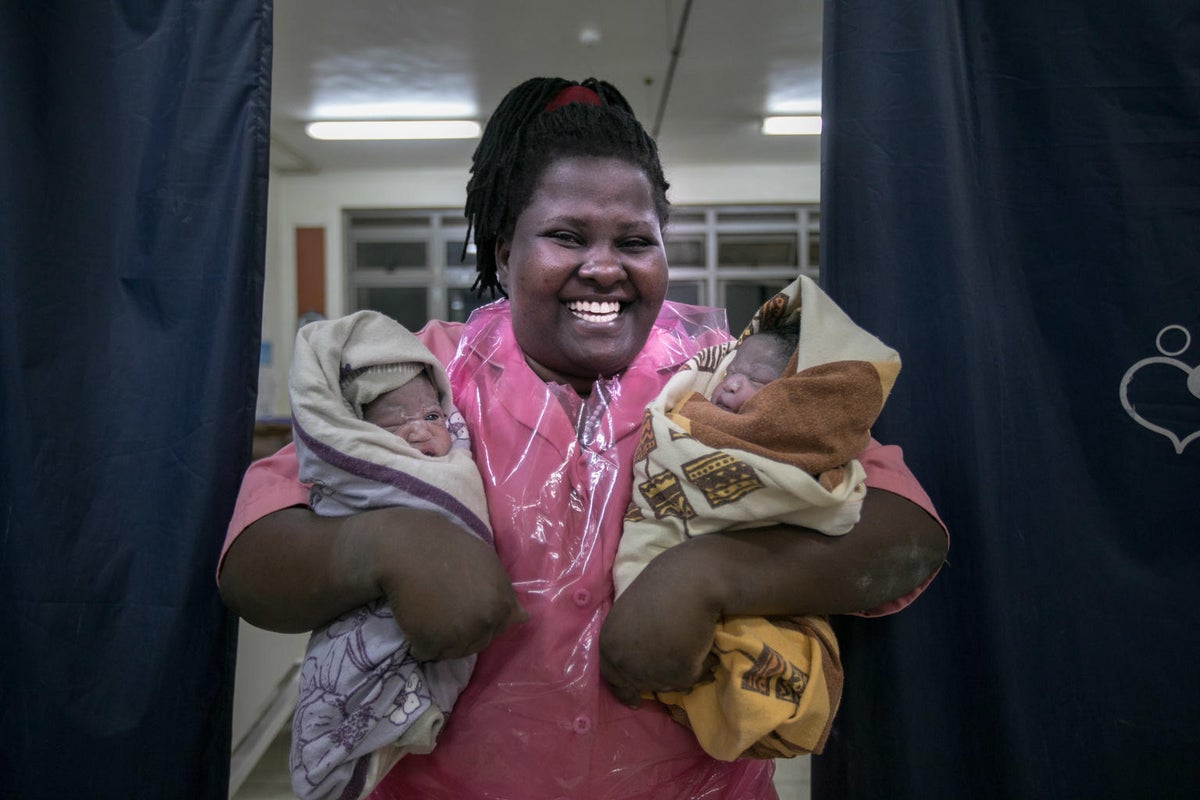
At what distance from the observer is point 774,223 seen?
8.08m

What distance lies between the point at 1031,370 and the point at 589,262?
74 centimetres

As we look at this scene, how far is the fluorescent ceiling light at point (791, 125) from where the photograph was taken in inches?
260

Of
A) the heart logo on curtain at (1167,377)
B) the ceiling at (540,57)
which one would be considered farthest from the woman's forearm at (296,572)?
the ceiling at (540,57)

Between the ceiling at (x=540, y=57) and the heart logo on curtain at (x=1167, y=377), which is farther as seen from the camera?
the ceiling at (x=540, y=57)

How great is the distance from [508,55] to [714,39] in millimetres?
1362

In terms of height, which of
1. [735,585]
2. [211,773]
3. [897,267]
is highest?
[897,267]

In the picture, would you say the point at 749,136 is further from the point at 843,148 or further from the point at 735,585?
the point at 735,585

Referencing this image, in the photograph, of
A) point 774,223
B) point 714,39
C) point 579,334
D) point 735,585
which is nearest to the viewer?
point 735,585

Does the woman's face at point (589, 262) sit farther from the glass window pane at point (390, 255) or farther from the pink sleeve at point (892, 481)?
the glass window pane at point (390, 255)

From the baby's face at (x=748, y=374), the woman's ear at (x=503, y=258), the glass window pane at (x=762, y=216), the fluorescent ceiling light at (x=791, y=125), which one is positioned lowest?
the baby's face at (x=748, y=374)

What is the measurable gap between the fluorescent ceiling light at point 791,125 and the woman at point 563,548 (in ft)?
18.8

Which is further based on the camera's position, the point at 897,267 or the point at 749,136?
the point at 749,136

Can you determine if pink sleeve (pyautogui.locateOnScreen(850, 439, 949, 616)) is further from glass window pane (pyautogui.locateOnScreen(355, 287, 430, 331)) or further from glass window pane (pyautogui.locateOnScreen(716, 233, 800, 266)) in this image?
glass window pane (pyautogui.locateOnScreen(355, 287, 430, 331))

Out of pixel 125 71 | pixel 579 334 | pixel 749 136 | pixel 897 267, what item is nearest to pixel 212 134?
pixel 125 71
